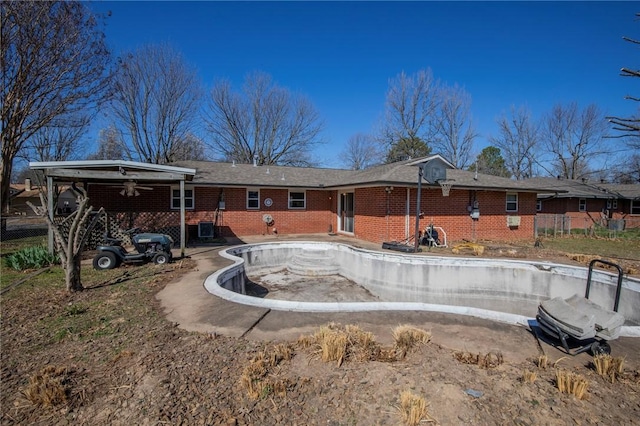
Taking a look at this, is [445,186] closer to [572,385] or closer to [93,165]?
[572,385]

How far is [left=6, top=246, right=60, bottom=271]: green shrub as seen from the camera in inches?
326

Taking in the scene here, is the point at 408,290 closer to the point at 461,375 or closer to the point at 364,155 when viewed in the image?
the point at 461,375

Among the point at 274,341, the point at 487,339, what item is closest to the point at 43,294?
the point at 274,341

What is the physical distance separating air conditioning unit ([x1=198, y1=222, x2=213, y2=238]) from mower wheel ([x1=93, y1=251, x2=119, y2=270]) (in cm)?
565

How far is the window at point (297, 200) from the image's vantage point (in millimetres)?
16422

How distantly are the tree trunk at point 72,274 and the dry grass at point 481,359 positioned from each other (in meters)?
6.95

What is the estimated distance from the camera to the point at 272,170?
18344 mm

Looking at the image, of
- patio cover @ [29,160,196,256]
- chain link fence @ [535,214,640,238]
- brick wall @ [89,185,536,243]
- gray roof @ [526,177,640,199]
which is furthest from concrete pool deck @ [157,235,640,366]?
gray roof @ [526,177,640,199]

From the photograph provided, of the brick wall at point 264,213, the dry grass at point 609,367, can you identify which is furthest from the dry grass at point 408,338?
the brick wall at point 264,213

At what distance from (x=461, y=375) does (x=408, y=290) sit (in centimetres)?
660

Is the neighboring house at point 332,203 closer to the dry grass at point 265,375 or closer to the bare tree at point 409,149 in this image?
the dry grass at point 265,375

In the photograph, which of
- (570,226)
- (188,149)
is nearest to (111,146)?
(188,149)

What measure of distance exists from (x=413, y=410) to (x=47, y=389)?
3.23 m

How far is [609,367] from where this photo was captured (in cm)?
337
